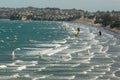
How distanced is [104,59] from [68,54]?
8.08 m

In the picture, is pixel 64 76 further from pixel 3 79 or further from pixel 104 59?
pixel 104 59

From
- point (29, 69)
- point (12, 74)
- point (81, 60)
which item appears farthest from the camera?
point (81, 60)

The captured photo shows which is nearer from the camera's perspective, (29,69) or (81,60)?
(29,69)

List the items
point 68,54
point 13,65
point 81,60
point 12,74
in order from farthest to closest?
1. point 68,54
2. point 81,60
3. point 13,65
4. point 12,74

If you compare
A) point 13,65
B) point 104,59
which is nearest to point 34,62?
point 13,65

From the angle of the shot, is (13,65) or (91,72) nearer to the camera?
(91,72)

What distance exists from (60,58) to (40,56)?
3.58 m

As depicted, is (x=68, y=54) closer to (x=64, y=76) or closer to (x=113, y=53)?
(x=113, y=53)

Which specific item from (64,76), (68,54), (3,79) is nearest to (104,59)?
(68,54)

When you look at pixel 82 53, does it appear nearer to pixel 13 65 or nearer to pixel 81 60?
pixel 81 60

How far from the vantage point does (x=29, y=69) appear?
182 ft

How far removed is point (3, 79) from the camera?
4812 cm

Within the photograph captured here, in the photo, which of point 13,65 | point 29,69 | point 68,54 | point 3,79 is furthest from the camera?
point 68,54

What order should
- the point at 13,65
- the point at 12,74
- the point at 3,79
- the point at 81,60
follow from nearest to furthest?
1. the point at 3,79
2. the point at 12,74
3. the point at 13,65
4. the point at 81,60
